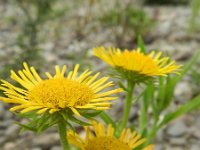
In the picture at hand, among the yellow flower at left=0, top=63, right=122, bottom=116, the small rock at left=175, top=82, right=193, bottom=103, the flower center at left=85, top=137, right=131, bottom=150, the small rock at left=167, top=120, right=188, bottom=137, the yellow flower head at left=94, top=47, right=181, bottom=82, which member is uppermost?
the small rock at left=175, top=82, right=193, bottom=103

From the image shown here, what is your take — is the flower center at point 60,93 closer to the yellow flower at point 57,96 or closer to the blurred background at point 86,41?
the yellow flower at point 57,96

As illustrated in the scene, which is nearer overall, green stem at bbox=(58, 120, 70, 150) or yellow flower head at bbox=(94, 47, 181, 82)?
green stem at bbox=(58, 120, 70, 150)

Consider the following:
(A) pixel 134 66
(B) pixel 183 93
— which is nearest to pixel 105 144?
(A) pixel 134 66

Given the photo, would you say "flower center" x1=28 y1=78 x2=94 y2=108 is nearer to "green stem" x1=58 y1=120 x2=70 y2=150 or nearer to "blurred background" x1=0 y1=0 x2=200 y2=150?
"green stem" x1=58 y1=120 x2=70 y2=150

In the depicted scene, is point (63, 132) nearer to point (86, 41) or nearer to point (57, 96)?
point (57, 96)

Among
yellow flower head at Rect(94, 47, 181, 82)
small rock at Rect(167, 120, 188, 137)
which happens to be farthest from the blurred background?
yellow flower head at Rect(94, 47, 181, 82)

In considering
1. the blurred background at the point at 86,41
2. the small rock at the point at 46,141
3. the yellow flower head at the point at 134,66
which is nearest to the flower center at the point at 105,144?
the yellow flower head at the point at 134,66

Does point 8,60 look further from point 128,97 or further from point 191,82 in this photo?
point 128,97

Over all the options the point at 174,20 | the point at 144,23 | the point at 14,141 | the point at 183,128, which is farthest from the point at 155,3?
the point at 14,141
